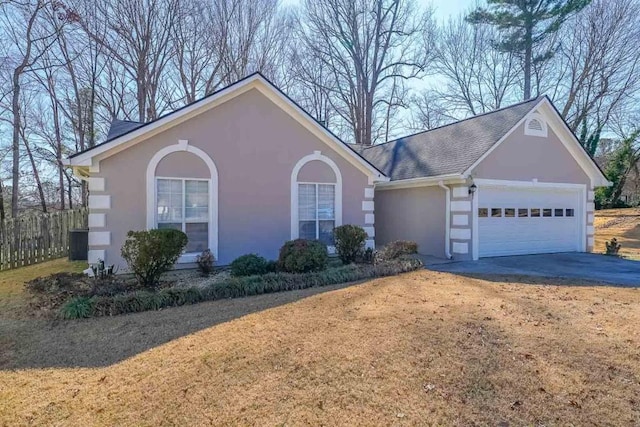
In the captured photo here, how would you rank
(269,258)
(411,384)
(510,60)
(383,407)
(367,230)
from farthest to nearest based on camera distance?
(510,60) → (367,230) → (269,258) → (411,384) → (383,407)

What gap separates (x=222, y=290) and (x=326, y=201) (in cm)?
493

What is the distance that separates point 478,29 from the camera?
2798 cm

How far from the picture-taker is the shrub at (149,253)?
26.2 ft

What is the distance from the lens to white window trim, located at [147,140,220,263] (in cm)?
946

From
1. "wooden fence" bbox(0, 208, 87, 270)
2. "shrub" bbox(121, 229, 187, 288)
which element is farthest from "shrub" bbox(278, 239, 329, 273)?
"wooden fence" bbox(0, 208, 87, 270)

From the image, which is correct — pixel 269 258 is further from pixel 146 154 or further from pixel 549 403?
pixel 549 403

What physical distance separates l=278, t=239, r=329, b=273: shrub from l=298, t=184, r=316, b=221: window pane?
187 centimetres

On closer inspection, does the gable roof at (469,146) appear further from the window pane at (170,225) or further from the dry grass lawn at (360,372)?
the window pane at (170,225)

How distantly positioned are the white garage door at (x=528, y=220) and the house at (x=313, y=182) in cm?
5

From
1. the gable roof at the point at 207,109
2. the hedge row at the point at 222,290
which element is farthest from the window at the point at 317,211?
the hedge row at the point at 222,290

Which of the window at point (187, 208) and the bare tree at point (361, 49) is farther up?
the bare tree at point (361, 49)

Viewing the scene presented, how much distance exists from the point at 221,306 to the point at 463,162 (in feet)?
29.8

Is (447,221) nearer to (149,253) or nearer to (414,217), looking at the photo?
(414,217)

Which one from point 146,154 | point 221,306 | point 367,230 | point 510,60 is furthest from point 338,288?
point 510,60
